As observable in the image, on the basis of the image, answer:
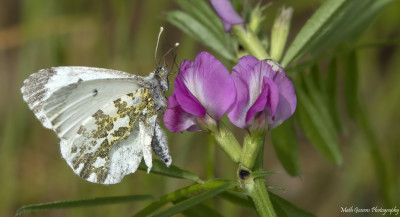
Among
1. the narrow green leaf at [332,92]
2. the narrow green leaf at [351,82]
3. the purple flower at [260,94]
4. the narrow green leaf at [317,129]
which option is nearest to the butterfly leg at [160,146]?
the purple flower at [260,94]

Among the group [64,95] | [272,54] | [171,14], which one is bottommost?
[64,95]

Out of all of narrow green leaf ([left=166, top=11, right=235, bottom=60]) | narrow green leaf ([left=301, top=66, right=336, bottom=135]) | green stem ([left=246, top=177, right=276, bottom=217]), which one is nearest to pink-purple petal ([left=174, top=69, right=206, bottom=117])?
green stem ([left=246, top=177, right=276, bottom=217])

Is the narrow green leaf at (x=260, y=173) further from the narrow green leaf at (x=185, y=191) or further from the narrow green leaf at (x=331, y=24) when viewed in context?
the narrow green leaf at (x=331, y=24)

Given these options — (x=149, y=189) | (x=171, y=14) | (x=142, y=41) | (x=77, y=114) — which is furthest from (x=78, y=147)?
(x=142, y=41)

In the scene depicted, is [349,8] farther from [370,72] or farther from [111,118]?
[370,72]

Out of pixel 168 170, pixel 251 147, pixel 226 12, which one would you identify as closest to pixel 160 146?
pixel 168 170

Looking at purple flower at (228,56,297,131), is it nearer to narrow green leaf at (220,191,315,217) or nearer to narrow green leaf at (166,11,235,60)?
narrow green leaf at (220,191,315,217)
